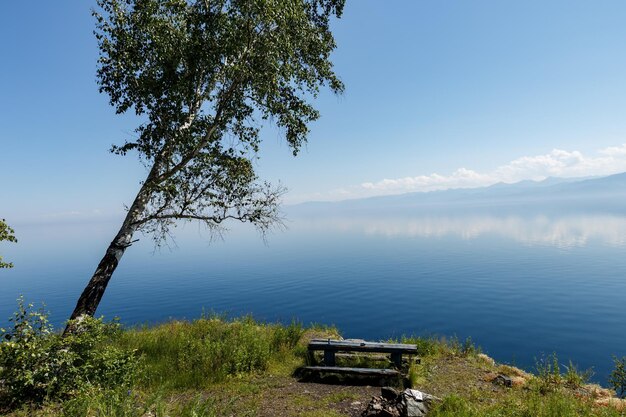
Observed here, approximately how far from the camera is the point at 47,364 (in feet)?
26.5

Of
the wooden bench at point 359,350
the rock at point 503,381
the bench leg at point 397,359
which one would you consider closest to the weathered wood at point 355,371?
the wooden bench at point 359,350

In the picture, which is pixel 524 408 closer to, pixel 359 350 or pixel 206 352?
pixel 359 350

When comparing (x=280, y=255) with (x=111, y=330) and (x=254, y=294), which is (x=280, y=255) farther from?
(x=111, y=330)

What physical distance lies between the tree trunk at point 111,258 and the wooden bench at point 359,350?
8221mm

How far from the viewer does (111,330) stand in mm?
9992

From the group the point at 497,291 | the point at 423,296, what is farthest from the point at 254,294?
the point at 497,291

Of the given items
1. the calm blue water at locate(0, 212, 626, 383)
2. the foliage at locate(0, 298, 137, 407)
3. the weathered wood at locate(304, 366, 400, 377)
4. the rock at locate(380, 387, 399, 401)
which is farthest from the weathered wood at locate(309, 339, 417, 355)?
the calm blue water at locate(0, 212, 626, 383)

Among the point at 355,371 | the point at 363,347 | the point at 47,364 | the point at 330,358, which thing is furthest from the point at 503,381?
the point at 47,364

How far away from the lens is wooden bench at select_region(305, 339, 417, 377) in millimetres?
11438

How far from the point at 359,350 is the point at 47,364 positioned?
31.3 feet

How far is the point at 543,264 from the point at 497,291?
22755mm

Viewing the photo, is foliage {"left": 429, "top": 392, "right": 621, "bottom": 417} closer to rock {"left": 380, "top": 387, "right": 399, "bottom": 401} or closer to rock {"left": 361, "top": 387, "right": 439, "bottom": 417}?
rock {"left": 361, "top": 387, "right": 439, "bottom": 417}

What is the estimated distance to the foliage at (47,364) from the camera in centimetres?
782

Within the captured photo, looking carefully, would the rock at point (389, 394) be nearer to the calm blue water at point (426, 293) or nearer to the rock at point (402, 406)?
the rock at point (402, 406)
